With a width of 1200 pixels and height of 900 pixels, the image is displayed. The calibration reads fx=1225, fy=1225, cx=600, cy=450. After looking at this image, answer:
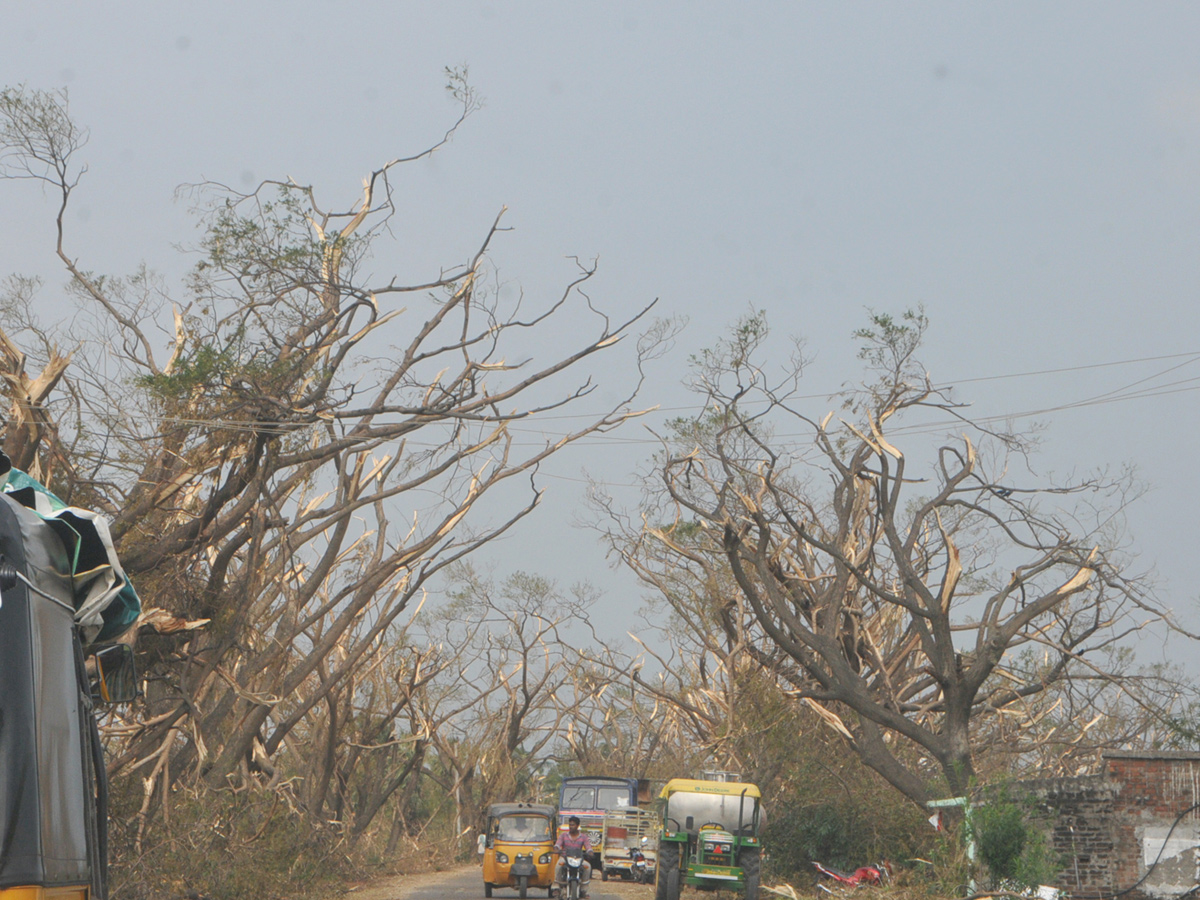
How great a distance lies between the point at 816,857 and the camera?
28.1 meters

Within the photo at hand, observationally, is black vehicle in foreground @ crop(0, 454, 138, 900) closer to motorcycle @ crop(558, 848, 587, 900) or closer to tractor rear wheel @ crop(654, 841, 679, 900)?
motorcycle @ crop(558, 848, 587, 900)

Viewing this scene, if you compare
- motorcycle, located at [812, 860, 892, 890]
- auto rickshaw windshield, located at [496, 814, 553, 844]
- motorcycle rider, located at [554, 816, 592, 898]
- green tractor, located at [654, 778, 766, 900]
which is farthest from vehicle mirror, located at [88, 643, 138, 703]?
auto rickshaw windshield, located at [496, 814, 553, 844]

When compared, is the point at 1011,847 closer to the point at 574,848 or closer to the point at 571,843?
the point at 574,848

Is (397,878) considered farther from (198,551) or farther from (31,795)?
(31,795)

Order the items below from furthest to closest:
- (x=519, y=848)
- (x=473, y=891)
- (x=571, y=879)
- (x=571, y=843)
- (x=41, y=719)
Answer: (x=473, y=891)
(x=519, y=848)
(x=571, y=843)
(x=571, y=879)
(x=41, y=719)

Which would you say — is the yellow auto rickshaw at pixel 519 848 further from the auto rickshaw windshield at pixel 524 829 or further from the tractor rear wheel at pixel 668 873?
the tractor rear wheel at pixel 668 873

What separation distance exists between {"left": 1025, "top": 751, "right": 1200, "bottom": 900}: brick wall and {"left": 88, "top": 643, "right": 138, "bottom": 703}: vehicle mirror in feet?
52.2

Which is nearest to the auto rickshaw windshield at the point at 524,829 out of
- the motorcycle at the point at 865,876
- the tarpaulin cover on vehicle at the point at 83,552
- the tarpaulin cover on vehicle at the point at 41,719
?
the motorcycle at the point at 865,876

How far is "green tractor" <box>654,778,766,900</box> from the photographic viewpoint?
21562mm

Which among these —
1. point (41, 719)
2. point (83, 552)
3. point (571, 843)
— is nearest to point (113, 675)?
point (83, 552)

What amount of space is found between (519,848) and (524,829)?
645mm

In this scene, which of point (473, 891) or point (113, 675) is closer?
point (113, 675)

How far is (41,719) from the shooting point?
479 cm

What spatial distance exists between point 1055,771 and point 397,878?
62.5 ft
